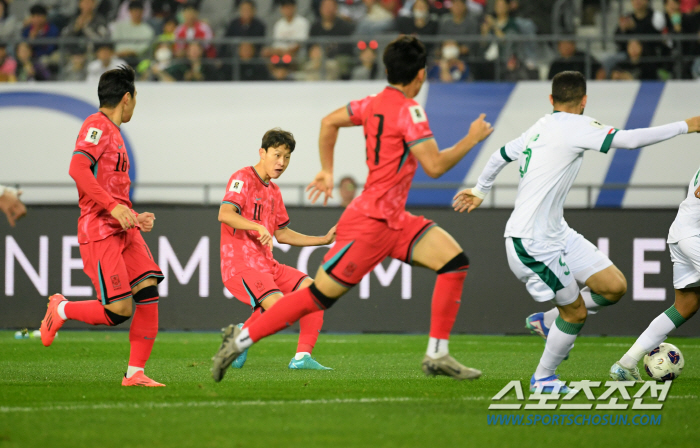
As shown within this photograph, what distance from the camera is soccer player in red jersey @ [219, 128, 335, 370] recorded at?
24.6ft

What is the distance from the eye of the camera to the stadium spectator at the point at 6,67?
51.8 feet

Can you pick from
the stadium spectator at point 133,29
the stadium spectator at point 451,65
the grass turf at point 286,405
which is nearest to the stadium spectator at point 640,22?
the stadium spectator at point 451,65

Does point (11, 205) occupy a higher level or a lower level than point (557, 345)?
higher

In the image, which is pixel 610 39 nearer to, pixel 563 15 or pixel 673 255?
pixel 563 15

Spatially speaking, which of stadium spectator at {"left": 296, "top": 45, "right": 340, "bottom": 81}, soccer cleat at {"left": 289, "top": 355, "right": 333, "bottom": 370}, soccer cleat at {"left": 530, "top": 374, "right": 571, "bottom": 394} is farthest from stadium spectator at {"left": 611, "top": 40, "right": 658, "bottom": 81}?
soccer cleat at {"left": 530, "top": 374, "right": 571, "bottom": 394}

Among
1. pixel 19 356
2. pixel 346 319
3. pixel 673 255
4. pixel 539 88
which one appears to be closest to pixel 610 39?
pixel 539 88

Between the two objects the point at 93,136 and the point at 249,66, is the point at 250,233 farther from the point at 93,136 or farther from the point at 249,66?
the point at 249,66

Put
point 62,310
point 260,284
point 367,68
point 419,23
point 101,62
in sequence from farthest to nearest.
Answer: point 101,62 < point 419,23 < point 367,68 < point 260,284 < point 62,310

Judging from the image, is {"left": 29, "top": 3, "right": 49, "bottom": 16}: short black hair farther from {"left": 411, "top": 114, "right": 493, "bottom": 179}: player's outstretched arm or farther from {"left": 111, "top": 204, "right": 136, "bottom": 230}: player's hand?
{"left": 411, "top": 114, "right": 493, "bottom": 179}: player's outstretched arm

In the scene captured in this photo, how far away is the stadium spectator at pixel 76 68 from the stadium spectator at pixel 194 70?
1.51 metres

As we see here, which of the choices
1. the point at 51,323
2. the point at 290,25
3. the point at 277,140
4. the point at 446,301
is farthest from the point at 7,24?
the point at 446,301

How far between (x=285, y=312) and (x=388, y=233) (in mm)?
823

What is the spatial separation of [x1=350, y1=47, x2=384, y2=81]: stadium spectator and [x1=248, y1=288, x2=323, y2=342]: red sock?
9.88 metres

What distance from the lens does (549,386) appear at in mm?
6027
